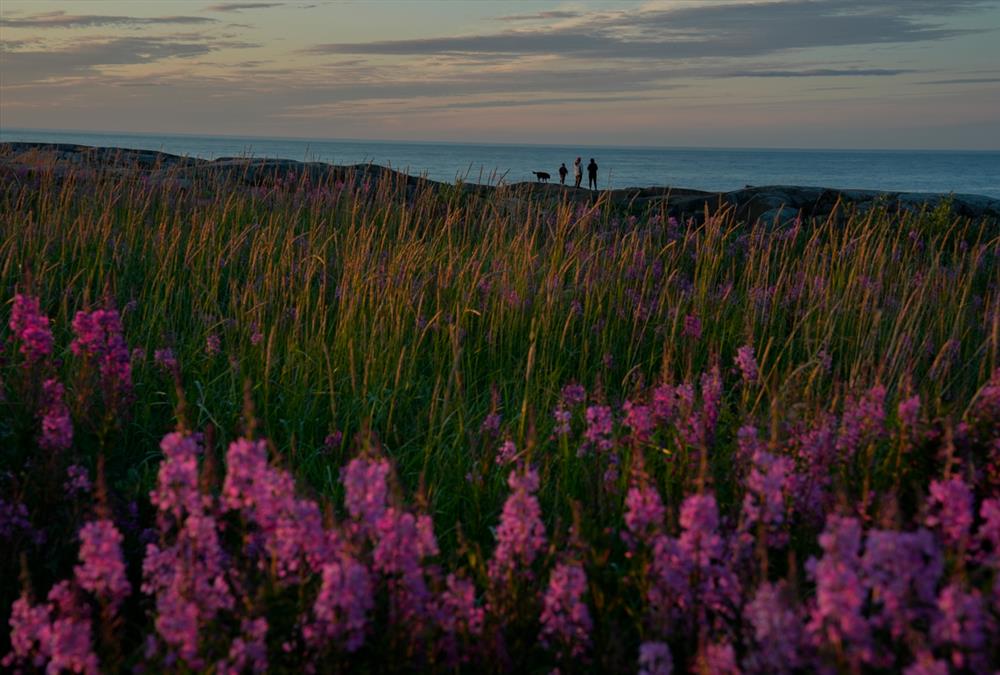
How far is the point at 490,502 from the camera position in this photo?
303 cm

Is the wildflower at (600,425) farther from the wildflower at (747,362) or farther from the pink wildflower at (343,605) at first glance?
the pink wildflower at (343,605)

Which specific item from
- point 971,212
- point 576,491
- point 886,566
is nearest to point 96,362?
point 576,491

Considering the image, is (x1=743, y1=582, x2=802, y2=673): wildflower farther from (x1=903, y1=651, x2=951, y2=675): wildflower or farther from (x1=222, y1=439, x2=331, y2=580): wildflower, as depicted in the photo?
(x1=222, y1=439, x2=331, y2=580): wildflower

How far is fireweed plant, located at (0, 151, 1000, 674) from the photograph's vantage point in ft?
5.74

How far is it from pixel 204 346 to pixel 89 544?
2.75 meters

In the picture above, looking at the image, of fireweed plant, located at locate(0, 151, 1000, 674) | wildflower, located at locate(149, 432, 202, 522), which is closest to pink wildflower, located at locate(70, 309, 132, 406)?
fireweed plant, located at locate(0, 151, 1000, 674)

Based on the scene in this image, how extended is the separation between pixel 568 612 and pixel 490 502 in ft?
3.76

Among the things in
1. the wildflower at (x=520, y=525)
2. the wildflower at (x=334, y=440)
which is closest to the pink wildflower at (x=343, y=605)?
the wildflower at (x=520, y=525)

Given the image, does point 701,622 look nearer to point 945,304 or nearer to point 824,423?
→ point 824,423

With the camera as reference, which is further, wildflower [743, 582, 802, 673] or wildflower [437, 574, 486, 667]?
wildflower [437, 574, 486, 667]

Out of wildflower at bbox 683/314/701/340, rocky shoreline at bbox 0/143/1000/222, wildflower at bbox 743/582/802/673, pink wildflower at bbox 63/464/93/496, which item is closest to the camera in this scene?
wildflower at bbox 743/582/802/673

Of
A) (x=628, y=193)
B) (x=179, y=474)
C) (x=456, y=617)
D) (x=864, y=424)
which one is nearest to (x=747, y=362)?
(x=864, y=424)

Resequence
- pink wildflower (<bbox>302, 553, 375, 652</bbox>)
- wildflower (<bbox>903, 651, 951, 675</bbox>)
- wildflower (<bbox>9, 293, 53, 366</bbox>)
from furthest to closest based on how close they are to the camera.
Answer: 1. wildflower (<bbox>9, 293, 53, 366</bbox>)
2. pink wildflower (<bbox>302, 553, 375, 652</bbox>)
3. wildflower (<bbox>903, 651, 951, 675</bbox>)

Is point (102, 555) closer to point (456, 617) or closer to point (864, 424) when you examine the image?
point (456, 617)
